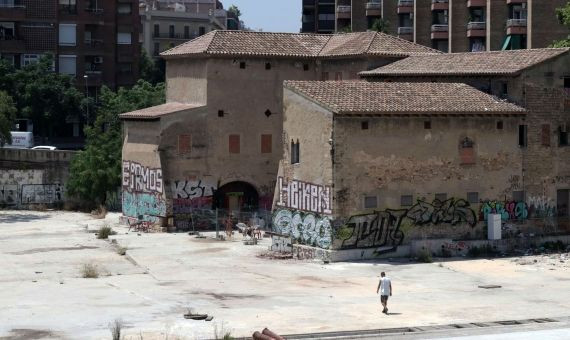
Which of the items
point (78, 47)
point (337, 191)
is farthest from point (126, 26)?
point (337, 191)

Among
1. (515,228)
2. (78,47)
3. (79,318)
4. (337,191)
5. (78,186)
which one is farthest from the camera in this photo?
(78,47)

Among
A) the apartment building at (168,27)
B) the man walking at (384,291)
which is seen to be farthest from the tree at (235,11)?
the man walking at (384,291)

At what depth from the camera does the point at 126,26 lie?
337 ft

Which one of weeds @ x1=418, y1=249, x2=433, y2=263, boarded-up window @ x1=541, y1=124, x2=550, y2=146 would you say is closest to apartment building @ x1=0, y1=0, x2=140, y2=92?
boarded-up window @ x1=541, y1=124, x2=550, y2=146

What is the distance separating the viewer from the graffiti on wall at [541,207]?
182ft

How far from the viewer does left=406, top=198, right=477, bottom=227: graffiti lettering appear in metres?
52.5

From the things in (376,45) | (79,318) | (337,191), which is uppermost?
(376,45)

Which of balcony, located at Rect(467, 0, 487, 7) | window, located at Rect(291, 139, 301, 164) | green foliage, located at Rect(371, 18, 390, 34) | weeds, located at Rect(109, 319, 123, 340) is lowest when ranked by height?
weeds, located at Rect(109, 319, 123, 340)

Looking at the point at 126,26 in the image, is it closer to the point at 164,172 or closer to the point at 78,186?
the point at 78,186

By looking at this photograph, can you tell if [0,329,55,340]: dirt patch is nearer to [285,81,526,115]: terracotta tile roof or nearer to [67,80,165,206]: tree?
[285,81,526,115]: terracotta tile roof

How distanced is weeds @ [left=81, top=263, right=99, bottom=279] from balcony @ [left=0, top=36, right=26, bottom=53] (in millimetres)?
52023

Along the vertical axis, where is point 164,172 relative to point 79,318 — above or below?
above

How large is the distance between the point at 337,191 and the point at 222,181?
44.6 feet

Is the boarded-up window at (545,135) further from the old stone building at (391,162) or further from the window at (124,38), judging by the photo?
the window at (124,38)
